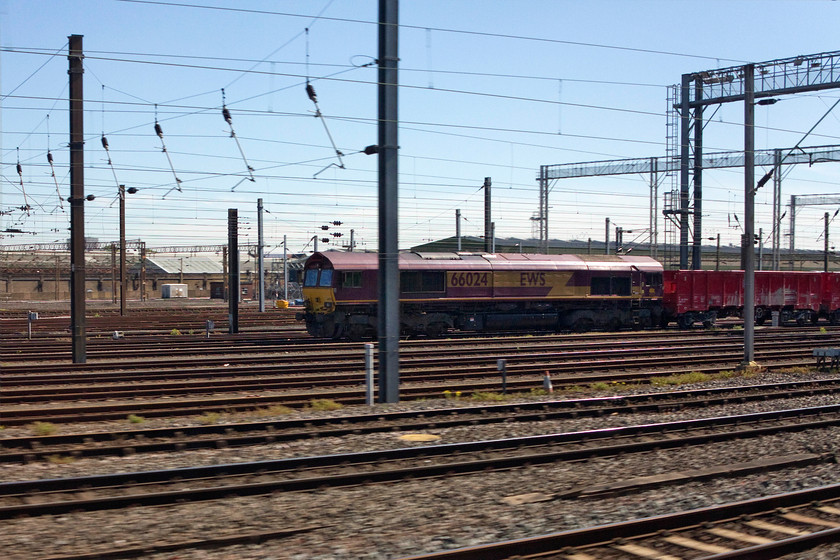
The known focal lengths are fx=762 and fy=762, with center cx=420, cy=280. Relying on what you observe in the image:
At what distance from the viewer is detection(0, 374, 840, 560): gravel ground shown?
20.7 ft

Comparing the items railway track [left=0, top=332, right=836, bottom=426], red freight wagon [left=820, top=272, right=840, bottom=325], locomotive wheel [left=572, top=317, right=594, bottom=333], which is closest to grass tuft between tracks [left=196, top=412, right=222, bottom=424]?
railway track [left=0, top=332, right=836, bottom=426]

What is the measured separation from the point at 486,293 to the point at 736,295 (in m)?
14.0

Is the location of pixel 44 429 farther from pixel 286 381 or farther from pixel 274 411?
pixel 286 381

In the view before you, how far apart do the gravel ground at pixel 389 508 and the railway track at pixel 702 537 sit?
0.41 metres

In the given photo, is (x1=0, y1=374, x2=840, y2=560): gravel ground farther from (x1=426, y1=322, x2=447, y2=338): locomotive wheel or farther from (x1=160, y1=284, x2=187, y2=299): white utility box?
(x1=160, y1=284, x2=187, y2=299): white utility box

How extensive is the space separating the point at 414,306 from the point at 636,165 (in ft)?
80.4

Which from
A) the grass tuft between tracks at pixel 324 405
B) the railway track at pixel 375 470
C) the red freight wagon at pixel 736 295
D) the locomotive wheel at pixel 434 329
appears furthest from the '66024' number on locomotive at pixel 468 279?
the railway track at pixel 375 470

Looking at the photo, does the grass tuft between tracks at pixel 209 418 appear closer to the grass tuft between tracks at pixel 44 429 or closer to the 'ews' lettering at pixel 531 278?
the grass tuft between tracks at pixel 44 429

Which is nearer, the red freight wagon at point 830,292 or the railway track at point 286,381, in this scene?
the railway track at point 286,381

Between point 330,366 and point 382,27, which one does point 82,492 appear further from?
point 330,366

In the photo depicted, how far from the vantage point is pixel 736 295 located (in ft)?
117

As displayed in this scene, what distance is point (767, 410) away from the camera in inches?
517

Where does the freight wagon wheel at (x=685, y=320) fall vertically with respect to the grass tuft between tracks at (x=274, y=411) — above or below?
above

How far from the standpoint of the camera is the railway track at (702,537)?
599 centimetres
